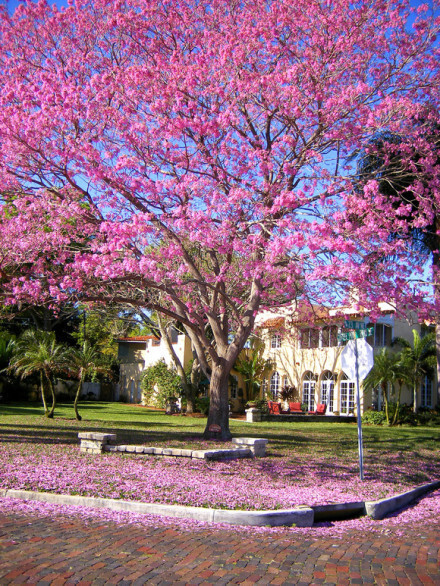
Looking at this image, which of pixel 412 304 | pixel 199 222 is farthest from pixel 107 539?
pixel 412 304

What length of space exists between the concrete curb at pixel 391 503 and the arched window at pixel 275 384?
22.0 metres

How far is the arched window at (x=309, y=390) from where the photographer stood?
29.9 m

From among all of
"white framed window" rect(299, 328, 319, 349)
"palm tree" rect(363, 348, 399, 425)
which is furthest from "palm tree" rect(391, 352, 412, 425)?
"white framed window" rect(299, 328, 319, 349)

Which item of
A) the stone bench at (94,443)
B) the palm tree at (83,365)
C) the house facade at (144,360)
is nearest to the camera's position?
the stone bench at (94,443)

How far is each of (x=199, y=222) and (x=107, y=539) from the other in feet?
21.6

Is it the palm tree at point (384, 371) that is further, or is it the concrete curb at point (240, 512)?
the palm tree at point (384, 371)

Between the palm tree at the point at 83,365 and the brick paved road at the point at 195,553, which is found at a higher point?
the palm tree at the point at 83,365

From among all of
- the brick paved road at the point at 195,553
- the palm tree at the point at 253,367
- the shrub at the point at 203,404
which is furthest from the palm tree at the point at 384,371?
the brick paved road at the point at 195,553

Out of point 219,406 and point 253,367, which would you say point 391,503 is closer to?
point 219,406

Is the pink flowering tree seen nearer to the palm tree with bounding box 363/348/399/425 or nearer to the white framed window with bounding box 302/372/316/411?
the palm tree with bounding box 363/348/399/425

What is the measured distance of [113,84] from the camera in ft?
41.1

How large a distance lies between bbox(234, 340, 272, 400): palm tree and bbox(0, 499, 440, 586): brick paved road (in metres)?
22.7

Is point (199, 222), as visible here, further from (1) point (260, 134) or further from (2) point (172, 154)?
(1) point (260, 134)

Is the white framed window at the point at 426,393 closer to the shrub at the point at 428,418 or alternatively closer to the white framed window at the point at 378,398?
Result: the white framed window at the point at 378,398
